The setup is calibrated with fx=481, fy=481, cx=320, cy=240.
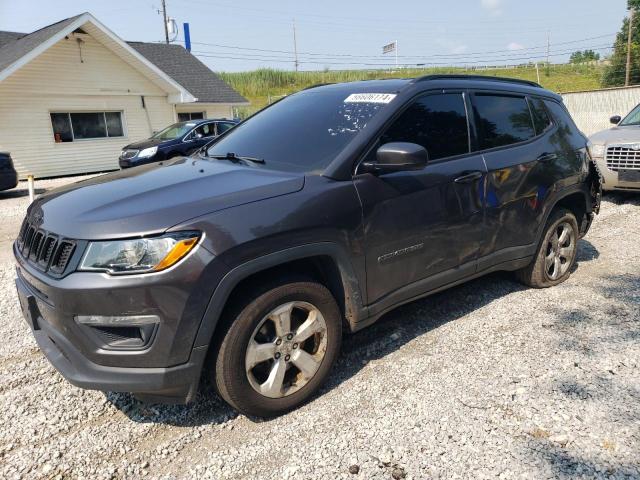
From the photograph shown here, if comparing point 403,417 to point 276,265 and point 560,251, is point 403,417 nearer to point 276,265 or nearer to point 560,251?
point 276,265

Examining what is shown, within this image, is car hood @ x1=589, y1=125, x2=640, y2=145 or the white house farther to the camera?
the white house

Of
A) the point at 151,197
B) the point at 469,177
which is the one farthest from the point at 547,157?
the point at 151,197

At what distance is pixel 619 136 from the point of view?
7664 millimetres

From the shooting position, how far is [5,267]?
5.85 m

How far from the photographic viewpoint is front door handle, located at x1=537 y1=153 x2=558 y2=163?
13.2 feet

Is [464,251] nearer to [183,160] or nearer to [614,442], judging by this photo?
[614,442]

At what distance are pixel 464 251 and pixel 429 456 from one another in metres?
1.55

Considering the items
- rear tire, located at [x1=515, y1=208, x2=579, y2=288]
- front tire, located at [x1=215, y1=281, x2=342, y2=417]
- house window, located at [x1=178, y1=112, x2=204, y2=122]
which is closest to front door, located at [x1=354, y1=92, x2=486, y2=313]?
front tire, located at [x1=215, y1=281, x2=342, y2=417]

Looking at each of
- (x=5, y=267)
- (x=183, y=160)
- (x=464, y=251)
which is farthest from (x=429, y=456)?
(x=5, y=267)

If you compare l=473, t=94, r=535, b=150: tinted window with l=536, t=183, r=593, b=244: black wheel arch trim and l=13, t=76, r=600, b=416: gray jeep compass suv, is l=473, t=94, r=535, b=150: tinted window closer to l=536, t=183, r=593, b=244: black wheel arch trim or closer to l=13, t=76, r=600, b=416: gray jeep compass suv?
l=13, t=76, r=600, b=416: gray jeep compass suv

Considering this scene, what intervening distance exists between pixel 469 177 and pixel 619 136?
5770 mm

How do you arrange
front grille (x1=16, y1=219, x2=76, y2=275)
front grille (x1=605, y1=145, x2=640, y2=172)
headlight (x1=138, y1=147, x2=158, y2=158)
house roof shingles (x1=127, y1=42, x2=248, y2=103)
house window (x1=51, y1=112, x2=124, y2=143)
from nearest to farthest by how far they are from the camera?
front grille (x1=16, y1=219, x2=76, y2=275)
front grille (x1=605, y1=145, x2=640, y2=172)
headlight (x1=138, y1=147, x2=158, y2=158)
house window (x1=51, y1=112, x2=124, y2=143)
house roof shingles (x1=127, y1=42, x2=248, y2=103)

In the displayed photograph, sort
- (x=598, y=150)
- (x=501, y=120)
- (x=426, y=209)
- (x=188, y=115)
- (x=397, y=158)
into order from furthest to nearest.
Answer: (x=188, y=115) < (x=598, y=150) < (x=501, y=120) < (x=426, y=209) < (x=397, y=158)

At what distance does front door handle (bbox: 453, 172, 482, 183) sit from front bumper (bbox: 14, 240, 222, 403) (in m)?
1.92
